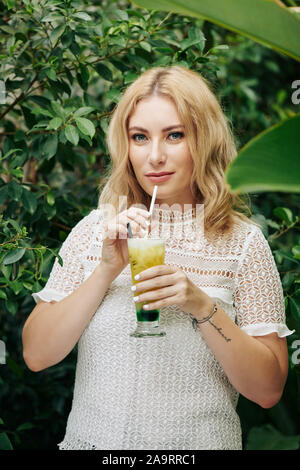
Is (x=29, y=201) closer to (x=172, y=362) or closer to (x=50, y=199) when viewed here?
(x=50, y=199)

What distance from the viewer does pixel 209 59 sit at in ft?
6.48

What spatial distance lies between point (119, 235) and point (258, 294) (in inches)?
16.6

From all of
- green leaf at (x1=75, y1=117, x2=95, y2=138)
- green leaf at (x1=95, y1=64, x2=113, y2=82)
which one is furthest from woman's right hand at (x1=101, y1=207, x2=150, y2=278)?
green leaf at (x1=95, y1=64, x2=113, y2=82)

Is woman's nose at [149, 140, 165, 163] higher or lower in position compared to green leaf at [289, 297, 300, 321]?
higher

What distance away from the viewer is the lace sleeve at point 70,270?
1554 millimetres

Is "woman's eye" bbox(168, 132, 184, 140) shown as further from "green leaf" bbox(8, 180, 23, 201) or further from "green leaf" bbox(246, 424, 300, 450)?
"green leaf" bbox(246, 424, 300, 450)

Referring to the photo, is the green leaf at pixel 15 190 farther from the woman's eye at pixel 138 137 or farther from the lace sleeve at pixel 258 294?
the lace sleeve at pixel 258 294

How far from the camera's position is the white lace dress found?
140 centimetres

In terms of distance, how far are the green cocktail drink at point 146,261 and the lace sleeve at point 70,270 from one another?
1.11ft

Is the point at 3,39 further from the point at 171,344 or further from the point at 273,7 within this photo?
the point at 273,7

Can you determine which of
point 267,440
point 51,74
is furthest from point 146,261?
point 267,440

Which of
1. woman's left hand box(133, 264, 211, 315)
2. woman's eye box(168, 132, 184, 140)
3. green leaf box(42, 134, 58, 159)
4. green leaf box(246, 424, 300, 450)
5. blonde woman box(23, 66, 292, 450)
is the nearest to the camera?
woman's left hand box(133, 264, 211, 315)

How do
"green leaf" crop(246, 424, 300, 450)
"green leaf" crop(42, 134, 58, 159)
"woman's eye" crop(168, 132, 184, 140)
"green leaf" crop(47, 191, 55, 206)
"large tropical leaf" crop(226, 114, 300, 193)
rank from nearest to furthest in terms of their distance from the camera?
1. "large tropical leaf" crop(226, 114, 300, 193)
2. "woman's eye" crop(168, 132, 184, 140)
3. "green leaf" crop(42, 134, 58, 159)
4. "green leaf" crop(47, 191, 55, 206)
5. "green leaf" crop(246, 424, 300, 450)

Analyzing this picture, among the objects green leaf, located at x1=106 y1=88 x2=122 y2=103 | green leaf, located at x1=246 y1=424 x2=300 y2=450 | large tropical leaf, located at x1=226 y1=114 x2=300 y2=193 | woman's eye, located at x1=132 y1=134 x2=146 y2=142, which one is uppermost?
large tropical leaf, located at x1=226 y1=114 x2=300 y2=193
